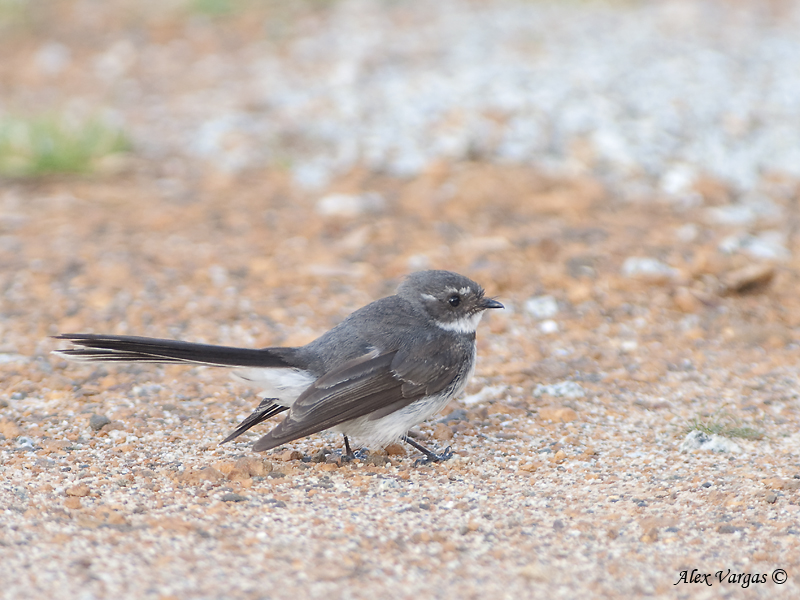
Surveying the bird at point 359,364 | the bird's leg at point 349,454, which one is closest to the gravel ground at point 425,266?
the bird's leg at point 349,454

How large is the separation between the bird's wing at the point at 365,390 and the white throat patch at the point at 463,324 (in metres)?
0.27

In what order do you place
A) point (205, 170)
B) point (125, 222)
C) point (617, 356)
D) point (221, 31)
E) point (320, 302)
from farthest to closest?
point (221, 31), point (205, 170), point (125, 222), point (320, 302), point (617, 356)

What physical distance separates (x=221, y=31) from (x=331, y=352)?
8.77 metres

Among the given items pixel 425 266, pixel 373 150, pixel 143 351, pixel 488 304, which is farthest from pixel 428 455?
pixel 373 150

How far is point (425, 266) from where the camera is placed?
7219mm

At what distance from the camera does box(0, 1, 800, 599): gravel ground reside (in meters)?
3.76

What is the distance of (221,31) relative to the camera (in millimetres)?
12375

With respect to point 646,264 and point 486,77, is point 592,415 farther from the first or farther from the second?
point 486,77

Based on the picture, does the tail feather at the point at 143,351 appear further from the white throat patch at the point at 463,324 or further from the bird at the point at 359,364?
the white throat patch at the point at 463,324

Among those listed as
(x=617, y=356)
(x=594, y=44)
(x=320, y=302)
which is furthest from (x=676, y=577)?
(x=594, y=44)

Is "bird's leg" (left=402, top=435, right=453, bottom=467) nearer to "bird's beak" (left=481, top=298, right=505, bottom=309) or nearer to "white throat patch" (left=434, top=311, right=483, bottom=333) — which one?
"white throat patch" (left=434, top=311, right=483, bottom=333)

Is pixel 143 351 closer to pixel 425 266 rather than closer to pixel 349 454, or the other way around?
pixel 349 454

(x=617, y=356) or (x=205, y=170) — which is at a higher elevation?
(x=205, y=170)

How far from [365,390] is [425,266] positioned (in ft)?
8.98
